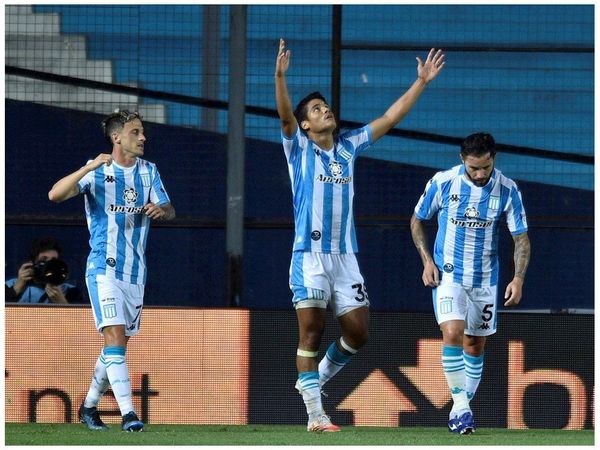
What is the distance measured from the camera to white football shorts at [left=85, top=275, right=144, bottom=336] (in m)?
8.93

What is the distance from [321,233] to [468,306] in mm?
980

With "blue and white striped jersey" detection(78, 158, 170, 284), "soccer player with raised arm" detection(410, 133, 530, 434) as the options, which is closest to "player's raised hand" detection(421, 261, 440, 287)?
"soccer player with raised arm" detection(410, 133, 530, 434)

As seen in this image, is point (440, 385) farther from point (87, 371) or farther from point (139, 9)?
point (139, 9)

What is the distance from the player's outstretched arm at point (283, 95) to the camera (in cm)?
838

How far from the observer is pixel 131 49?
11219 mm

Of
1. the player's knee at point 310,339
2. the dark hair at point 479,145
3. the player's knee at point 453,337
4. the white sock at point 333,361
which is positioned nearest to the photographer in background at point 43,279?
the white sock at point 333,361

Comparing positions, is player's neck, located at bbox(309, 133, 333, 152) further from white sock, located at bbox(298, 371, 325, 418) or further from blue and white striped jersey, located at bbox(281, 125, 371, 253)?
white sock, located at bbox(298, 371, 325, 418)

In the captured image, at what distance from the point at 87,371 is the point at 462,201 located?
2.59m

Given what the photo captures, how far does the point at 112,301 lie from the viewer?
8.93 m

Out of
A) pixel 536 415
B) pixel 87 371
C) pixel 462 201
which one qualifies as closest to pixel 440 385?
pixel 536 415

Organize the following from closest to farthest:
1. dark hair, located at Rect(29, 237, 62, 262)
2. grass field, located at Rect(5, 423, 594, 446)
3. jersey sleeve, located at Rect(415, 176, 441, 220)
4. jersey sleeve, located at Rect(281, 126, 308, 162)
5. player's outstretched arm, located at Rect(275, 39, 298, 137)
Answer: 1. grass field, located at Rect(5, 423, 594, 446)
2. player's outstretched arm, located at Rect(275, 39, 298, 137)
3. jersey sleeve, located at Rect(281, 126, 308, 162)
4. jersey sleeve, located at Rect(415, 176, 441, 220)
5. dark hair, located at Rect(29, 237, 62, 262)

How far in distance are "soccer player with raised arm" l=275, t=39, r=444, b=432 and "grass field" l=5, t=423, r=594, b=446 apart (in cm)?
32

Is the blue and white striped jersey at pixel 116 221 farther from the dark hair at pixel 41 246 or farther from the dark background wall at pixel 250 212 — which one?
the dark background wall at pixel 250 212

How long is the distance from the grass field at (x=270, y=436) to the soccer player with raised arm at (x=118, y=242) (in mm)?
311
